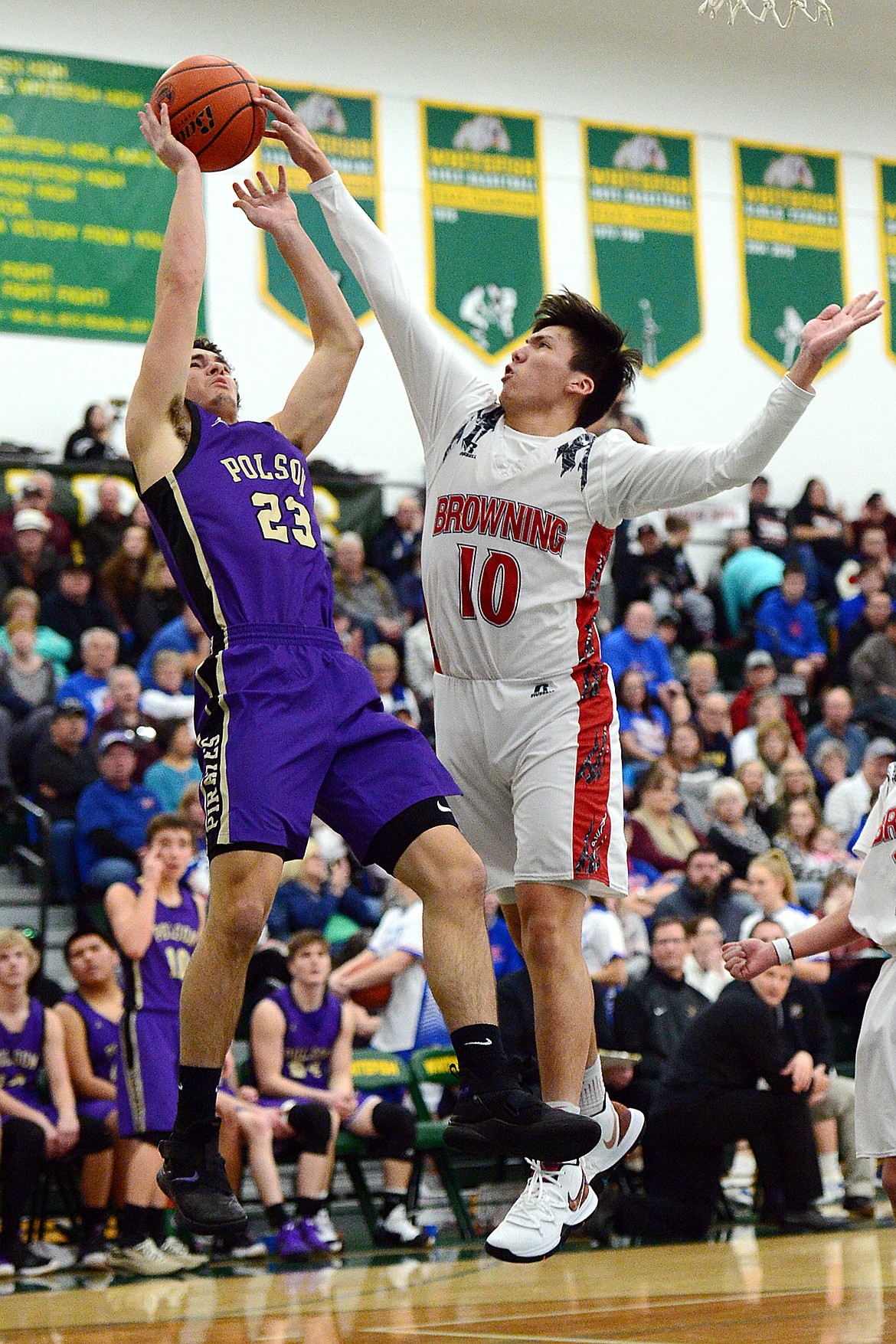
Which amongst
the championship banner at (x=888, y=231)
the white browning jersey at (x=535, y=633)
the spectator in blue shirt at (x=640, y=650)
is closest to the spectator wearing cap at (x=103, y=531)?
the spectator in blue shirt at (x=640, y=650)

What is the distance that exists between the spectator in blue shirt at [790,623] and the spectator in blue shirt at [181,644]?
6.23 m

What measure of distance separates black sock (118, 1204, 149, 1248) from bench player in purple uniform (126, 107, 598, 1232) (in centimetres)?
382

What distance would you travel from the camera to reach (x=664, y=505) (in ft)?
17.5

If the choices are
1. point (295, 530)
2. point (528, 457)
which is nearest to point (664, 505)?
point (528, 457)

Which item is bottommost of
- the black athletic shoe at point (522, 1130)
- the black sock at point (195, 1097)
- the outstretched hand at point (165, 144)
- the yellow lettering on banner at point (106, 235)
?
the black athletic shoe at point (522, 1130)

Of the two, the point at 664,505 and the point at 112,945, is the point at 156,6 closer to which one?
the point at 112,945

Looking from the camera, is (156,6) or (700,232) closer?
(156,6)

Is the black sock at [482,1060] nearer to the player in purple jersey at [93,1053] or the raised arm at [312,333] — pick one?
the raised arm at [312,333]

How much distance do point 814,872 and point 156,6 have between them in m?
10.9

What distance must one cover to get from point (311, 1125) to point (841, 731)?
7593 millimetres

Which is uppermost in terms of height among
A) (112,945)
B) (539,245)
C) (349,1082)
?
(539,245)

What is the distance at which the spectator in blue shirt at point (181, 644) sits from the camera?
1270cm

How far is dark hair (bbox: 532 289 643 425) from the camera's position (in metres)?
5.64

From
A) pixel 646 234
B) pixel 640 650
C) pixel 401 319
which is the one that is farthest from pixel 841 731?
pixel 401 319
